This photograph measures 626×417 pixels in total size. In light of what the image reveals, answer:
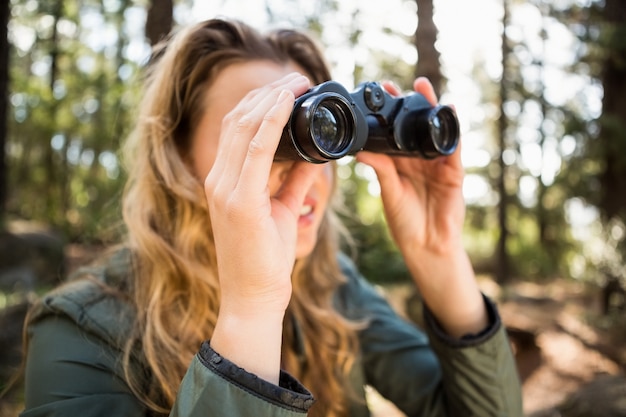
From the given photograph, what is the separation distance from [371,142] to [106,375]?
0.99 m

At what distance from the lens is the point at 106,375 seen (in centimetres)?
124

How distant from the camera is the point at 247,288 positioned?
3.52 feet

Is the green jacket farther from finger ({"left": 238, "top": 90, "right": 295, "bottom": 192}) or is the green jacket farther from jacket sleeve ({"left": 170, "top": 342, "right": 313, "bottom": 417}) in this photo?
finger ({"left": 238, "top": 90, "right": 295, "bottom": 192})

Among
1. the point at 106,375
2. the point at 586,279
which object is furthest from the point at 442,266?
the point at 586,279

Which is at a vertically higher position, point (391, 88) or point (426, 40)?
point (426, 40)

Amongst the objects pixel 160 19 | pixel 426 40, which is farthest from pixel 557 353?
Result: pixel 160 19

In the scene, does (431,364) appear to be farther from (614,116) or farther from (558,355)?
(614,116)

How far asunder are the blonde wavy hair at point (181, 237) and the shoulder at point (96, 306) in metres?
0.04

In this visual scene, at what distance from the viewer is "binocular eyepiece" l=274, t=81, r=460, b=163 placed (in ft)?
3.91

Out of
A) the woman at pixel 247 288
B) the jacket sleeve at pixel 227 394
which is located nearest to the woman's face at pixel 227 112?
the woman at pixel 247 288

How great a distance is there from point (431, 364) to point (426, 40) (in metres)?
3.19

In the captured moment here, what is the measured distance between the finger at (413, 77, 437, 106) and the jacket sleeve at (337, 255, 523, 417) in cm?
70

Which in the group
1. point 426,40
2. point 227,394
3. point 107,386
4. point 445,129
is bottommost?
point 107,386

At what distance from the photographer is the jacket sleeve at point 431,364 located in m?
1.56
